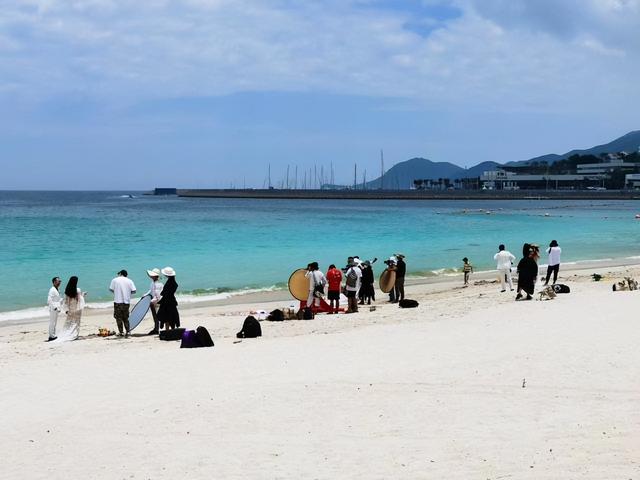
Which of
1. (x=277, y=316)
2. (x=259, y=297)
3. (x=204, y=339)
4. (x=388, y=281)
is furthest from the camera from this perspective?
(x=259, y=297)

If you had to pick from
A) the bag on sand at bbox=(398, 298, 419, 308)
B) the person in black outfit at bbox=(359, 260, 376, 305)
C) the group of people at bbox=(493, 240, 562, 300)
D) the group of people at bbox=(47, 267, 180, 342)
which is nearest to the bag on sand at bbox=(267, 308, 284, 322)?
the group of people at bbox=(47, 267, 180, 342)

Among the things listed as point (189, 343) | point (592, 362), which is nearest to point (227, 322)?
point (189, 343)

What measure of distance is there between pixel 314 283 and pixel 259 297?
5.63m

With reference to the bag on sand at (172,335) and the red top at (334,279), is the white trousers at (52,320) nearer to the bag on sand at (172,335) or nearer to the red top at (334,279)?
the bag on sand at (172,335)

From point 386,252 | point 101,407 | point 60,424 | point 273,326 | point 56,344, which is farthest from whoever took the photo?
point 386,252

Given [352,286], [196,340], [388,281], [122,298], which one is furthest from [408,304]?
[122,298]

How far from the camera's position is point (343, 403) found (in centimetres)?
839

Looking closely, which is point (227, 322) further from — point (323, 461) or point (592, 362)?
point (323, 461)

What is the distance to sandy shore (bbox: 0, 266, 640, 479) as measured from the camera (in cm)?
654

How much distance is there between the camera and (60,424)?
7.95 m

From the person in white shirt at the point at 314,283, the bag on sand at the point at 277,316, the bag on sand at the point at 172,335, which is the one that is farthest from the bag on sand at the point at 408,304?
the bag on sand at the point at 172,335

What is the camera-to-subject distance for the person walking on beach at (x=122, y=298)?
549 inches

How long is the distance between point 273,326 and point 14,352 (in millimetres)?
4971

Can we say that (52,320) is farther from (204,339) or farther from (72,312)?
(204,339)
